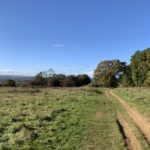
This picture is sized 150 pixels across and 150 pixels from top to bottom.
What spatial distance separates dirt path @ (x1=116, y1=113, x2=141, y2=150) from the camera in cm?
1298

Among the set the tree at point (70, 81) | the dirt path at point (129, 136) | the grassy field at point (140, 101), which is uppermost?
the tree at point (70, 81)

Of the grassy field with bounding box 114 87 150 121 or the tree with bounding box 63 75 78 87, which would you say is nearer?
the grassy field with bounding box 114 87 150 121

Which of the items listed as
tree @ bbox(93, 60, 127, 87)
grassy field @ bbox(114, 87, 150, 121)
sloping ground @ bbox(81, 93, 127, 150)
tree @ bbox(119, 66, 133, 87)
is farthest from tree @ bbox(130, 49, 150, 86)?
sloping ground @ bbox(81, 93, 127, 150)

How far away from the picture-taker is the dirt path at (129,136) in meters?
13.0

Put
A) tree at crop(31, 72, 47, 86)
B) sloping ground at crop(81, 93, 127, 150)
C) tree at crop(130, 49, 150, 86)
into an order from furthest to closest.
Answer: tree at crop(31, 72, 47, 86) < tree at crop(130, 49, 150, 86) < sloping ground at crop(81, 93, 127, 150)

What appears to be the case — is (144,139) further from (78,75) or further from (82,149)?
(78,75)

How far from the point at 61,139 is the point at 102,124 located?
4862 mm

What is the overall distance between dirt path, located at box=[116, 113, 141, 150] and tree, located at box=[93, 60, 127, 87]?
3441 inches

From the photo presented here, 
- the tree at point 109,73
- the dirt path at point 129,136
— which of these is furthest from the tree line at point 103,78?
the dirt path at point 129,136

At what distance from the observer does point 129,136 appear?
1493 cm

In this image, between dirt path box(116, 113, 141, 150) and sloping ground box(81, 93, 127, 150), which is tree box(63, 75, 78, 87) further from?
sloping ground box(81, 93, 127, 150)

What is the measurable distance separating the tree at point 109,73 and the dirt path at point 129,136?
287ft

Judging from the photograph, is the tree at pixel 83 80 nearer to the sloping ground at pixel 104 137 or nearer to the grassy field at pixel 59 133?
the grassy field at pixel 59 133

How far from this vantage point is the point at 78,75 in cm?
11550
